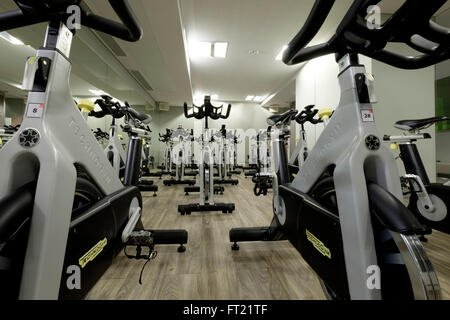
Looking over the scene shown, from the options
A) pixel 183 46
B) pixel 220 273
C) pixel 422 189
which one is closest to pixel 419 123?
pixel 422 189

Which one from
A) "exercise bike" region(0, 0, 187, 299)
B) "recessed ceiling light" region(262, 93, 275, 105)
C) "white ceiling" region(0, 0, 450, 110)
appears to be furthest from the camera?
"recessed ceiling light" region(262, 93, 275, 105)

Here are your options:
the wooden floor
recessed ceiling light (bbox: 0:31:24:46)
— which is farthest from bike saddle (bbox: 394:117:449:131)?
recessed ceiling light (bbox: 0:31:24:46)

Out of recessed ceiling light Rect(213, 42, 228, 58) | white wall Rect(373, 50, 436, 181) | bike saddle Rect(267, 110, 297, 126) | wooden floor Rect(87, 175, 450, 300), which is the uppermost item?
recessed ceiling light Rect(213, 42, 228, 58)

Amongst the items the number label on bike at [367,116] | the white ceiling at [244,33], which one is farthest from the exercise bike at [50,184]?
the white ceiling at [244,33]

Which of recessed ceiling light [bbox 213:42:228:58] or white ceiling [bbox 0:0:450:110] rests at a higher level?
recessed ceiling light [bbox 213:42:228:58]

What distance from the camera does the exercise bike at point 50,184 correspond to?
0.48 meters

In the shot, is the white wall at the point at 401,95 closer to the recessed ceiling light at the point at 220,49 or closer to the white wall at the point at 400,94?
the white wall at the point at 400,94

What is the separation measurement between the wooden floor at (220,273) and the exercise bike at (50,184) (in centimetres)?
40

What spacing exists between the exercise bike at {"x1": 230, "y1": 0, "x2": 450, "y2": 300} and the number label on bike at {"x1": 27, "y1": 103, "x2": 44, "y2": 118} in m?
0.89

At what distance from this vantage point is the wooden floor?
0.96 meters

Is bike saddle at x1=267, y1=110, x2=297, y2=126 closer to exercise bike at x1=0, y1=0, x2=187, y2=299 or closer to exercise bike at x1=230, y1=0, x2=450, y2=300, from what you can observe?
exercise bike at x1=230, y1=0, x2=450, y2=300

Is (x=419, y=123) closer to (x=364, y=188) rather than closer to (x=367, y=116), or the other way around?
(x=367, y=116)
